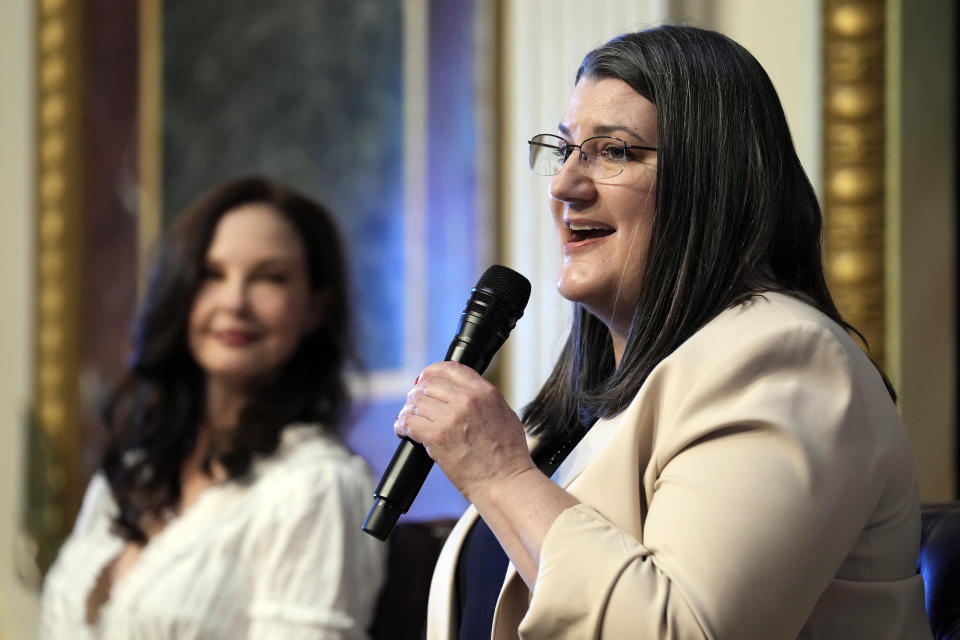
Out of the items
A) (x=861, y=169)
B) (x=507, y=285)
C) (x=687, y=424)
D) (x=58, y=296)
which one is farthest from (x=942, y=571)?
(x=58, y=296)

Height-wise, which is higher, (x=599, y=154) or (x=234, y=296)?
(x=599, y=154)

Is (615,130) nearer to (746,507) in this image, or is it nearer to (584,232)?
(584,232)

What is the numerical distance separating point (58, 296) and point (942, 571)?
407cm

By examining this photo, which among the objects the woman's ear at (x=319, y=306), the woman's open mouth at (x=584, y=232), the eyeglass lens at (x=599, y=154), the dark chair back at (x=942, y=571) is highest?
the eyeglass lens at (x=599, y=154)

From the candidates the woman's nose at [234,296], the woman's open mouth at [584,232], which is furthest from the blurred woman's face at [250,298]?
the woman's open mouth at [584,232]

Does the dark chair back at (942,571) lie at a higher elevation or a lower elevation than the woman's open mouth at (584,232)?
lower

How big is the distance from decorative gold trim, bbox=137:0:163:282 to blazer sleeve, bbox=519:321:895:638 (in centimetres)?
382

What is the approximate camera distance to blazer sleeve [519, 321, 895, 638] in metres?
1.27

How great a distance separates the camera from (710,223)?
1571 mm

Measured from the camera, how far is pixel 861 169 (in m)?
2.74

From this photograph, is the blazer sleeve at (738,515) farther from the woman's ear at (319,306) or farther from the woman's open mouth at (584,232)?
the woman's ear at (319,306)

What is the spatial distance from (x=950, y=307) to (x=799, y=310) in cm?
150

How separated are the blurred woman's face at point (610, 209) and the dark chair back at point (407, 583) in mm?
1086

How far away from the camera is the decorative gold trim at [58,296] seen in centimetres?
494
